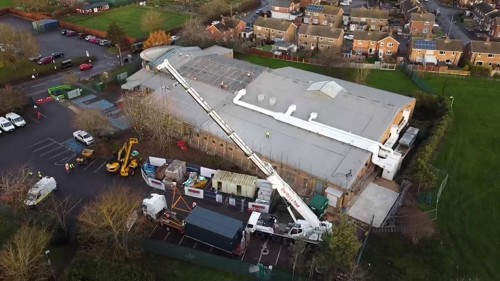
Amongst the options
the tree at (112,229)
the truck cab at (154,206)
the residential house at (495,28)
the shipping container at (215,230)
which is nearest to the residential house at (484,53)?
the residential house at (495,28)

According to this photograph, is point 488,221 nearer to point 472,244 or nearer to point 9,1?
point 472,244

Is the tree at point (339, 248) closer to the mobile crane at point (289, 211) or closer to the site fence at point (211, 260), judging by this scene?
the site fence at point (211, 260)

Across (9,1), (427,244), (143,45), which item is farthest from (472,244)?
(9,1)

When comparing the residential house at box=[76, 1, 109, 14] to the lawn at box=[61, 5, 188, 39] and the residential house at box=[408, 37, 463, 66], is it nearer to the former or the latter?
the lawn at box=[61, 5, 188, 39]

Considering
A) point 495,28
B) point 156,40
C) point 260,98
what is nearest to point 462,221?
point 260,98

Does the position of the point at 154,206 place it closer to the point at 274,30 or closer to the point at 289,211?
the point at 289,211

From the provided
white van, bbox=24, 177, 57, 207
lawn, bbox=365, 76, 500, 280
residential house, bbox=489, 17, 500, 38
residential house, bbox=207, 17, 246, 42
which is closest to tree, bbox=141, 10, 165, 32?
residential house, bbox=207, 17, 246, 42
